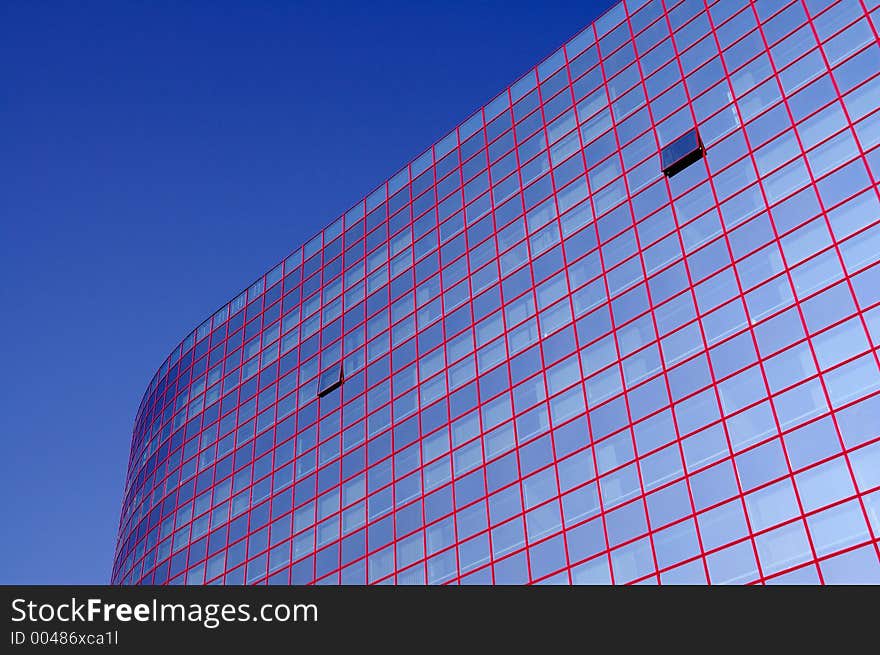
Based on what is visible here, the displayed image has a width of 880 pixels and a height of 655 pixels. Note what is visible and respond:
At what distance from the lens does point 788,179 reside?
47906 mm

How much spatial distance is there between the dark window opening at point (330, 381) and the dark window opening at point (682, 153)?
22.5 metres

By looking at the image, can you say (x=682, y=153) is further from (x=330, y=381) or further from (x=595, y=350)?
(x=330, y=381)

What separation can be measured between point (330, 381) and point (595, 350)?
65.0 feet

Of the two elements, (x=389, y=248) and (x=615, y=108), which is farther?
(x=389, y=248)

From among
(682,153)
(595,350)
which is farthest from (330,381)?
(682,153)

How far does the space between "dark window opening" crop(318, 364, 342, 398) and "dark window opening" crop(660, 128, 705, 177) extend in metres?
22.5

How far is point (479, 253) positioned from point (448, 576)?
18553 millimetres

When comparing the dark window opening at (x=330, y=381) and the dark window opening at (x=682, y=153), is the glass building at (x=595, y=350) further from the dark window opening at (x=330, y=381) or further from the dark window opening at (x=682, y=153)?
the dark window opening at (x=330, y=381)

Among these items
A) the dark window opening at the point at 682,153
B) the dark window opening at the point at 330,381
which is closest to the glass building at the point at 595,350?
the dark window opening at the point at 682,153

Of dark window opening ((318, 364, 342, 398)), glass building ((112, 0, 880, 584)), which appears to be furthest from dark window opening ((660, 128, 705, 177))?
dark window opening ((318, 364, 342, 398))

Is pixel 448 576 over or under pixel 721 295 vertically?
under
